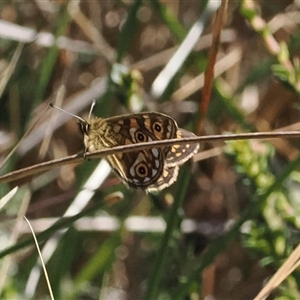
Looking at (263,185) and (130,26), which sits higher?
(130,26)

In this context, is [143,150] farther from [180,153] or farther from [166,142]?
[166,142]

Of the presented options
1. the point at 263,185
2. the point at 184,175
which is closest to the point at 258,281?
the point at 263,185

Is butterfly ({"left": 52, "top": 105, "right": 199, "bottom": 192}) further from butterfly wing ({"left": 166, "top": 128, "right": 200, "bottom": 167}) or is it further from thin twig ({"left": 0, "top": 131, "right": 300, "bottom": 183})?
thin twig ({"left": 0, "top": 131, "right": 300, "bottom": 183})

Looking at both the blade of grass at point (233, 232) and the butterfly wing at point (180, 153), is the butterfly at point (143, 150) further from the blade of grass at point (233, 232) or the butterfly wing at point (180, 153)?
the blade of grass at point (233, 232)

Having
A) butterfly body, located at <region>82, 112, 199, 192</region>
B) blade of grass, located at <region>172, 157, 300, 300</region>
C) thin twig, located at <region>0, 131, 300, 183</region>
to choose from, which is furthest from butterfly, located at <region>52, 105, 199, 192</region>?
thin twig, located at <region>0, 131, 300, 183</region>

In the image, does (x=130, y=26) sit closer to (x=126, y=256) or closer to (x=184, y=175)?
(x=184, y=175)

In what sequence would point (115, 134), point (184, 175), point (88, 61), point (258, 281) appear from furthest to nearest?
point (88, 61) → point (258, 281) → point (115, 134) → point (184, 175)

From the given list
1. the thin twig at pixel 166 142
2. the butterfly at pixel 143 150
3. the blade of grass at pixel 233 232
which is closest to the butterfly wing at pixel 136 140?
the butterfly at pixel 143 150
